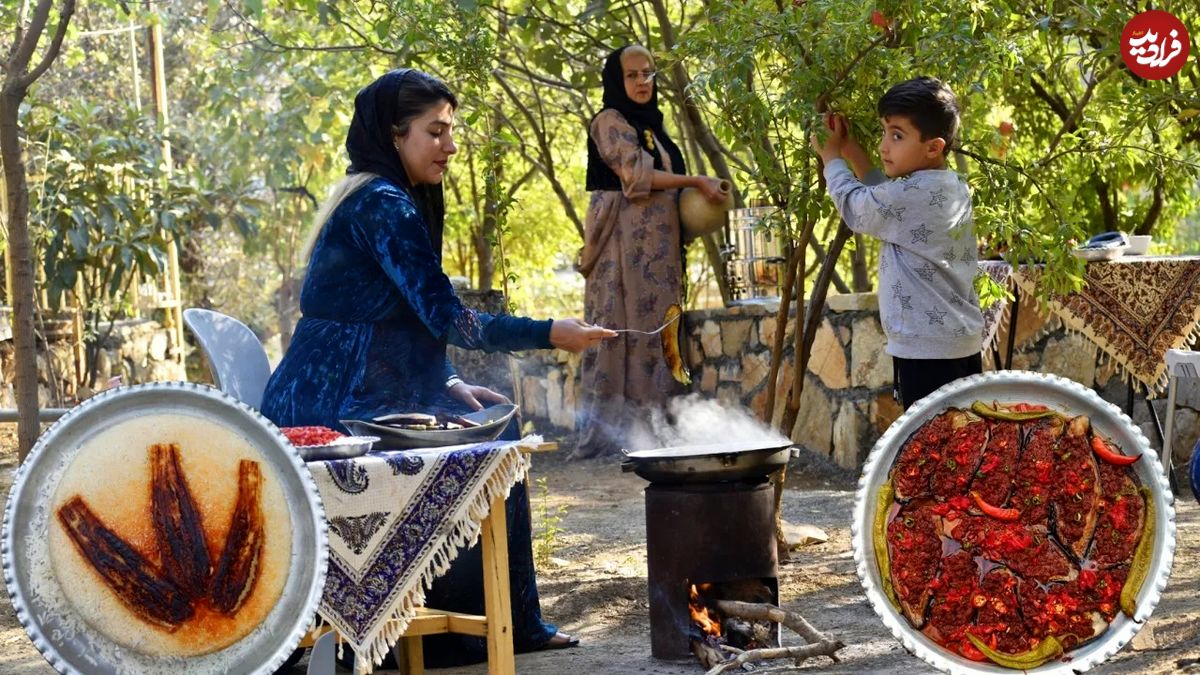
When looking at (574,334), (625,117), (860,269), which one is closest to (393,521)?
(574,334)

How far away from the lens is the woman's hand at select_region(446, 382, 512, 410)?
4105 mm

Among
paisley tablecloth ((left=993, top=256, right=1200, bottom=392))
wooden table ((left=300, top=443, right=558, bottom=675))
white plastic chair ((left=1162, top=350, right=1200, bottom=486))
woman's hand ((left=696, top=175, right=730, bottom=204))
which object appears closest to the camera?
wooden table ((left=300, top=443, right=558, bottom=675))

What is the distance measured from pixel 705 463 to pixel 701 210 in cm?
423

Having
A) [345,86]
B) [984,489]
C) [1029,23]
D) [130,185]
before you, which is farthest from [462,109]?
[984,489]

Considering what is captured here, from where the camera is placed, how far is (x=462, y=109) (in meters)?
9.92

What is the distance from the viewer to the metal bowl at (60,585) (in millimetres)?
2947

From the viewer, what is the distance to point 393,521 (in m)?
3.35

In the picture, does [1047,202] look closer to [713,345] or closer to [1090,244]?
[1090,244]

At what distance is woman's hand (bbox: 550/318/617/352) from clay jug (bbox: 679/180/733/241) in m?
4.15

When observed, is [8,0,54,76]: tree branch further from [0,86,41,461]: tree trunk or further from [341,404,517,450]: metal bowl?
[341,404,517,450]: metal bowl

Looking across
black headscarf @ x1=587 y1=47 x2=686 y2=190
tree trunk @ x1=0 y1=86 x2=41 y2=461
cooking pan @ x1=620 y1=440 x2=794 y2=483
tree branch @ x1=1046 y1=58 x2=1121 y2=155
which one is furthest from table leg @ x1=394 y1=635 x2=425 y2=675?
black headscarf @ x1=587 y1=47 x2=686 y2=190

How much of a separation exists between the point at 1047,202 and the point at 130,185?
381 inches

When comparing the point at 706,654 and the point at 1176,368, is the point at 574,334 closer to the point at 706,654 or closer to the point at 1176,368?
the point at 706,654
